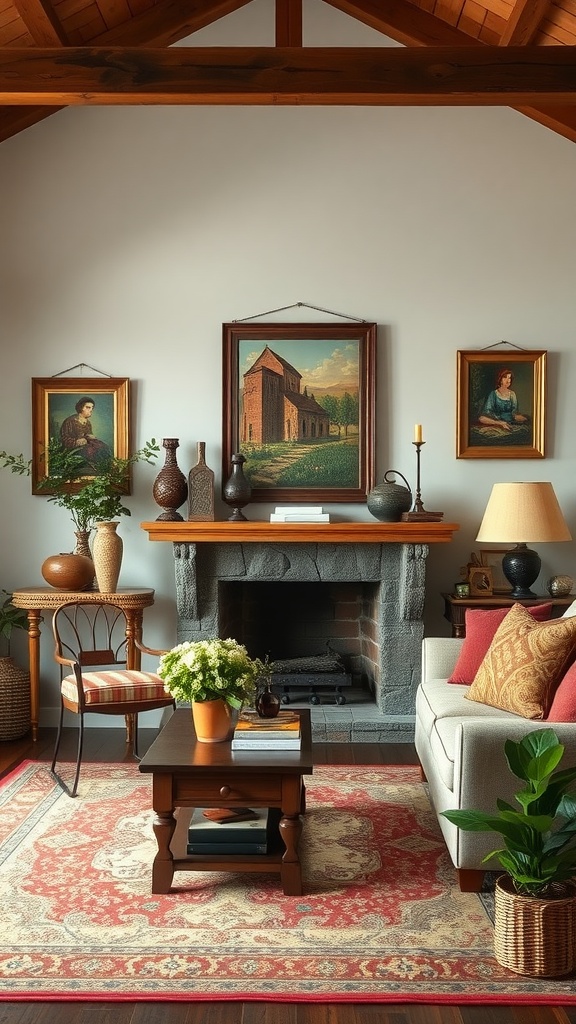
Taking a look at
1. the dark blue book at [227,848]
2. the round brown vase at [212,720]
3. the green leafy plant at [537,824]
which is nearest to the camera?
the green leafy plant at [537,824]

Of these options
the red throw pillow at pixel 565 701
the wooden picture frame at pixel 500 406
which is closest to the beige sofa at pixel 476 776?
the red throw pillow at pixel 565 701

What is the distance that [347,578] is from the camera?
5.70 meters

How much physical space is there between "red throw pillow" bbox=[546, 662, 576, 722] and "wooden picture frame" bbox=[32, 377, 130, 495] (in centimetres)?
312

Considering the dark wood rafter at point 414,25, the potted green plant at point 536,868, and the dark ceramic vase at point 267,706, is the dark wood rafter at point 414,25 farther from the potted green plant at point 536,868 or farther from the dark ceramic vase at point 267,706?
the potted green plant at point 536,868

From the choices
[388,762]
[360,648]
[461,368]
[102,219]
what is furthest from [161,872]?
[102,219]

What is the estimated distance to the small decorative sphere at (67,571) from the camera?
18.1ft

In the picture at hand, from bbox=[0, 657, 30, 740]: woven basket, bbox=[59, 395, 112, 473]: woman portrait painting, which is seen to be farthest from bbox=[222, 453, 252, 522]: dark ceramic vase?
bbox=[0, 657, 30, 740]: woven basket

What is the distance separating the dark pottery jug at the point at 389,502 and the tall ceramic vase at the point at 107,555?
1448mm

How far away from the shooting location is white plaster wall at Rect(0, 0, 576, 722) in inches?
232

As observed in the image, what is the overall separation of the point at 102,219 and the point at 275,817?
383 cm

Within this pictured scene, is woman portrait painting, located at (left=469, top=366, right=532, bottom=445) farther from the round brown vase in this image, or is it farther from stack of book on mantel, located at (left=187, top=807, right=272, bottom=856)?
stack of book on mantel, located at (left=187, top=807, right=272, bottom=856)

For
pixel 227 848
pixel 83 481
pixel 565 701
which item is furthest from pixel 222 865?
pixel 83 481

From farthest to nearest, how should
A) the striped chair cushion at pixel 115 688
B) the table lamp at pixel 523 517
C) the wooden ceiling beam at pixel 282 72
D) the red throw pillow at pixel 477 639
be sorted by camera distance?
the table lamp at pixel 523 517
the striped chair cushion at pixel 115 688
the red throw pillow at pixel 477 639
the wooden ceiling beam at pixel 282 72

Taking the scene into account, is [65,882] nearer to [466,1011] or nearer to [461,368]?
[466,1011]
